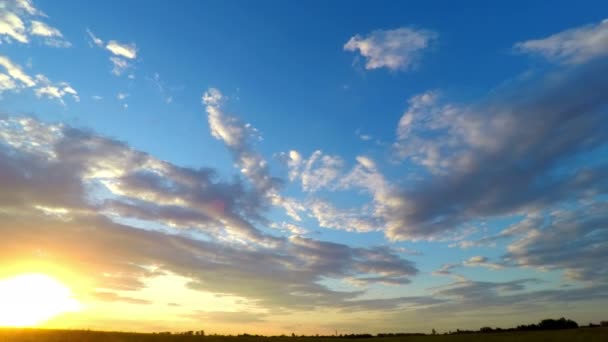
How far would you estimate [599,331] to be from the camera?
5059 centimetres

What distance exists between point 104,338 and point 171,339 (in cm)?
810

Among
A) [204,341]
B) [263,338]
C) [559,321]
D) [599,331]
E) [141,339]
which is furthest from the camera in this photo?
[559,321]

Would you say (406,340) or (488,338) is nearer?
(488,338)

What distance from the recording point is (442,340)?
5578 centimetres

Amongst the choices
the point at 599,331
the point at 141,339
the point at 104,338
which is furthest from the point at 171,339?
the point at 599,331

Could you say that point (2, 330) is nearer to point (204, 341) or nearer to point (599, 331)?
point (204, 341)

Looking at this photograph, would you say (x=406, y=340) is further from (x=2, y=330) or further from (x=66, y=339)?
(x=2, y=330)

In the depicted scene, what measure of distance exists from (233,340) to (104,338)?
53.1 feet

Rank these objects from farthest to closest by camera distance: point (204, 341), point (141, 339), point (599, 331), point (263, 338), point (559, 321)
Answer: point (559, 321), point (263, 338), point (204, 341), point (141, 339), point (599, 331)

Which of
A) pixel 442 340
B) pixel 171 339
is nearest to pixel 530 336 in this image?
pixel 442 340

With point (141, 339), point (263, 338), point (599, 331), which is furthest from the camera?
point (263, 338)

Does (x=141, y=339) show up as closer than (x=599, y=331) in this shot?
No

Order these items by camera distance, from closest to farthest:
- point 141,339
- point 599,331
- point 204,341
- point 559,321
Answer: point 599,331 → point 141,339 → point 204,341 → point 559,321

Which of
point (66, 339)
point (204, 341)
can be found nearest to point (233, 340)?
point (204, 341)
